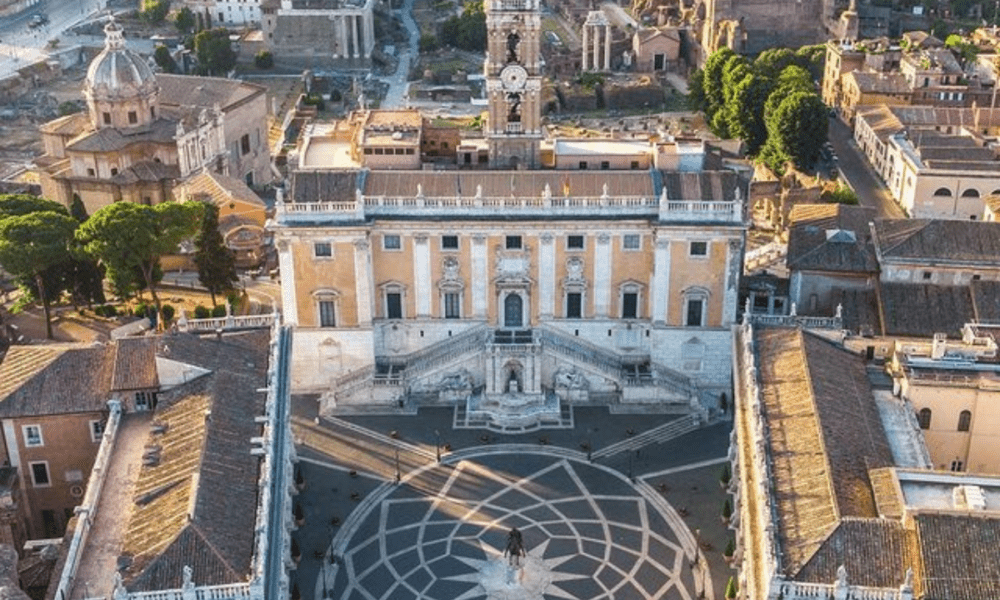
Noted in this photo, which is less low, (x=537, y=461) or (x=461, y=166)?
(x=461, y=166)

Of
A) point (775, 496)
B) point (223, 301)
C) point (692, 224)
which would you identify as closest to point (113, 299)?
point (223, 301)

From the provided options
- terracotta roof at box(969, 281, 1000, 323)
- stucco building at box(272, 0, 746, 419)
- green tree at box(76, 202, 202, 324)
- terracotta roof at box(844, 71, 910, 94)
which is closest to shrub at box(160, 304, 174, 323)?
green tree at box(76, 202, 202, 324)

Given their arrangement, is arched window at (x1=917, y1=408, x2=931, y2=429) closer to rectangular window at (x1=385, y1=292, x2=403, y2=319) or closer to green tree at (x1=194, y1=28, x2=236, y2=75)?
rectangular window at (x1=385, y1=292, x2=403, y2=319)

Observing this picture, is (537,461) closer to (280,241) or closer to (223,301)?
(280,241)

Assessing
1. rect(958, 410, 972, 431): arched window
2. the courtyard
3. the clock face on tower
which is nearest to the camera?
rect(958, 410, 972, 431): arched window

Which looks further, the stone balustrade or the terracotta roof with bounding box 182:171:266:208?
the terracotta roof with bounding box 182:171:266:208

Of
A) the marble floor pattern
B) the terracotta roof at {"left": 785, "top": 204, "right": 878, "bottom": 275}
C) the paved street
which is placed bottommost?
the marble floor pattern

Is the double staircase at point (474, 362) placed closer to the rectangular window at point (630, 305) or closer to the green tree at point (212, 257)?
the rectangular window at point (630, 305)
